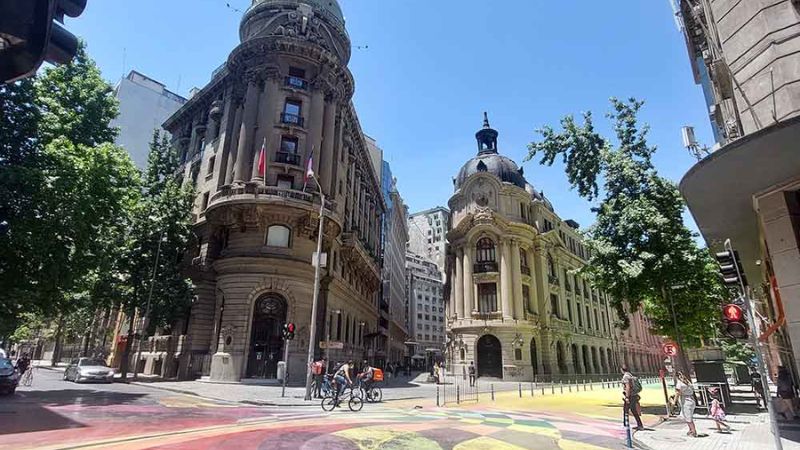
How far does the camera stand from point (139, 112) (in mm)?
60406

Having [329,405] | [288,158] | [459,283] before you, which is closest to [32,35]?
[329,405]

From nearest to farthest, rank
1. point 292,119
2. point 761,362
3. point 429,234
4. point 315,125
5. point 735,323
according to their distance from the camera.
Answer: point 761,362, point 735,323, point 292,119, point 315,125, point 429,234

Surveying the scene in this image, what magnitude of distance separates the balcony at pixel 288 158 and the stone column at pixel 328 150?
220 centimetres

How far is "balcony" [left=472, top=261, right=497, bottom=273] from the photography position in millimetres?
50188

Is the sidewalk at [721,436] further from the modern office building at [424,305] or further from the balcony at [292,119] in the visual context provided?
the modern office building at [424,305]

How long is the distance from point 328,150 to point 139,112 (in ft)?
134

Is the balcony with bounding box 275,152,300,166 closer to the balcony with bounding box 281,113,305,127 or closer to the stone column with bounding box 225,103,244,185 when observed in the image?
the balcony with bounding box 281,113,305,127

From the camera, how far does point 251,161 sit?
1282 inches

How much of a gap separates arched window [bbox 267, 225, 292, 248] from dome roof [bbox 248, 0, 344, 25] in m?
21.3

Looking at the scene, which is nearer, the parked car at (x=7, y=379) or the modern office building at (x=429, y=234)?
the parked car at (x=7, y=379)

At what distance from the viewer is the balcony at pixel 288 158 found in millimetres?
32594

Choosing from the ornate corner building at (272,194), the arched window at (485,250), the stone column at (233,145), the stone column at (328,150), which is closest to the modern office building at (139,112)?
the ornate corner building at (272,194)

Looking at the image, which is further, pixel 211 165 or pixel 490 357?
pixel 490 357

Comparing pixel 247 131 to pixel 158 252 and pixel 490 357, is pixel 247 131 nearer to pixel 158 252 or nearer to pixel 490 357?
pixel 158 252
